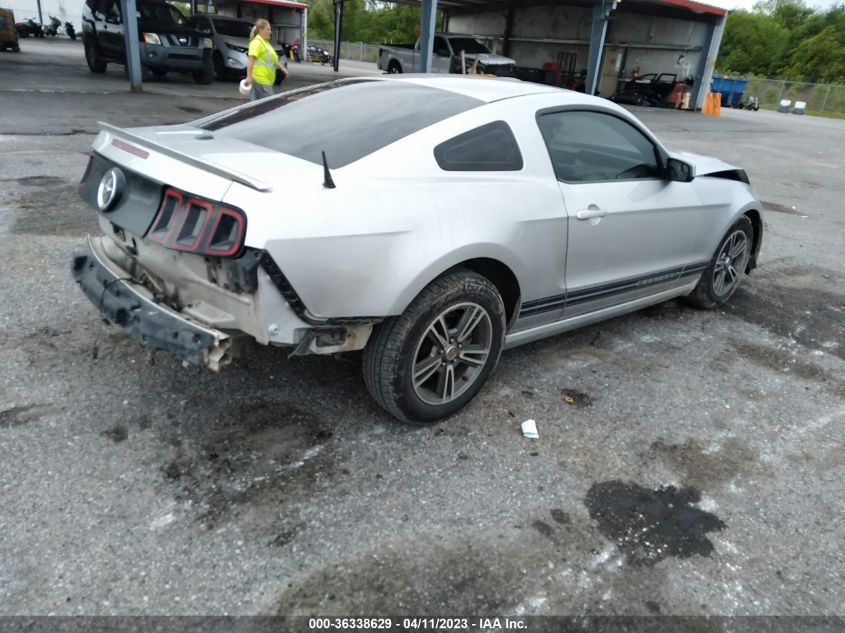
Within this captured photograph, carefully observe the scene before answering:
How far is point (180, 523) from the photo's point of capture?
7.94 feet

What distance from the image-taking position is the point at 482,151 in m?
3.13

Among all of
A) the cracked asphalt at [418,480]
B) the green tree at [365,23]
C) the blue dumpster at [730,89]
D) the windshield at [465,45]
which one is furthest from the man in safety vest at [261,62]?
the green tree at [365,23]

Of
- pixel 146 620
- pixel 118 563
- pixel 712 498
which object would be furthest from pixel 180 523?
pixel 712 498

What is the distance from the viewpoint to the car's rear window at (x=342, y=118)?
298 cm

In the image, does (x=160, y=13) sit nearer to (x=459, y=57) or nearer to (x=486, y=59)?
(x=459, y=57)

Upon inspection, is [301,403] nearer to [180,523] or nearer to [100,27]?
[180,523]

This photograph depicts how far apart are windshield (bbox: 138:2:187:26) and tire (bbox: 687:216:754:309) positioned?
1488 cm

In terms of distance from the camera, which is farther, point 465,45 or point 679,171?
point 465,45

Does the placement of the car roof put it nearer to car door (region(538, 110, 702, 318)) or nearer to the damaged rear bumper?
car door (region(538, 110, 702, 318))

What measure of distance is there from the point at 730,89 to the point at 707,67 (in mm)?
8463

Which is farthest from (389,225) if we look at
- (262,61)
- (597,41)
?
(597,41)

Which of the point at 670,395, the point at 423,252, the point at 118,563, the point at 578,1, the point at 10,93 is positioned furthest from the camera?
the point at 578,1

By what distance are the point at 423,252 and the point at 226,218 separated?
31.9 inches

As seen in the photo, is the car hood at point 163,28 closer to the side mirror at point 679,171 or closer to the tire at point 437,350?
the side mirror at point 679,171
